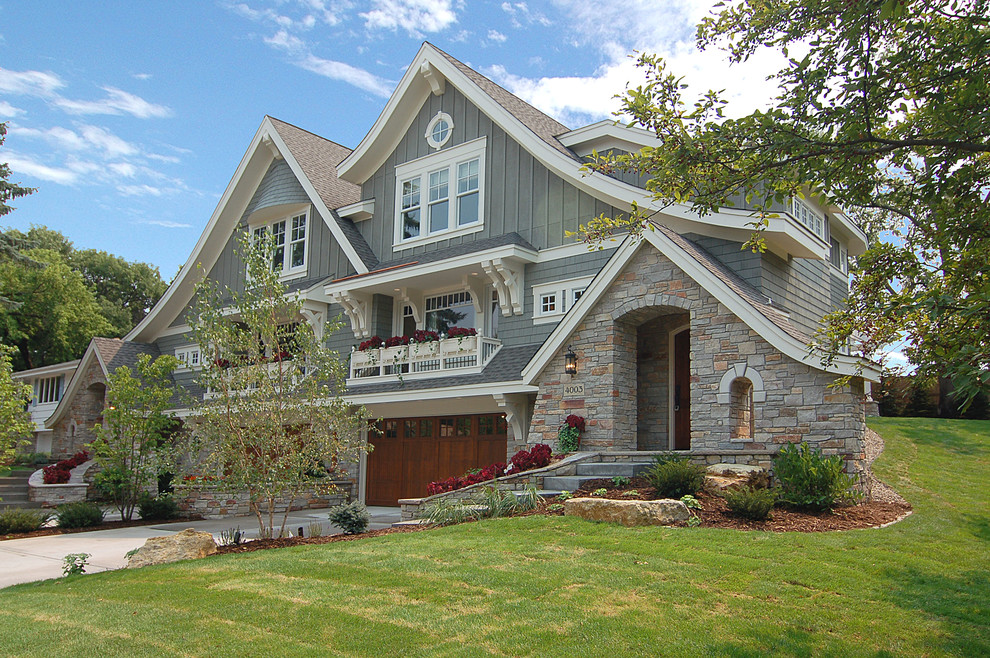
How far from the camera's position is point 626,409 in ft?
45.0

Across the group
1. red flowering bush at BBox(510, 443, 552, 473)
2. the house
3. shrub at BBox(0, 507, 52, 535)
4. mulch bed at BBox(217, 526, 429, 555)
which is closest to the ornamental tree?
mulch bed at BBox(217, 526, 429, 555)

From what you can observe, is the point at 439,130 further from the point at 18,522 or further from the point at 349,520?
the point at 18,522

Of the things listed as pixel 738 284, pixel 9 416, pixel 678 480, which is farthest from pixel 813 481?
pixel 9 416

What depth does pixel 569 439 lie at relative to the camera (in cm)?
1350

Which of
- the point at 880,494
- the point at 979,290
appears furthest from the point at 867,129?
the point at 880,494

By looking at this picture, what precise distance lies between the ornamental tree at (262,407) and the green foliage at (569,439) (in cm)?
390

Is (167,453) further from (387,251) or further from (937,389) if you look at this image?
(937,389)

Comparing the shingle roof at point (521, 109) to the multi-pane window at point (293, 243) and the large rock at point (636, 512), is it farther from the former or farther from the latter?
the large rock at point (636, 512)

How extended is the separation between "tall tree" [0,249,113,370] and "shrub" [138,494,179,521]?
26223 millimetres

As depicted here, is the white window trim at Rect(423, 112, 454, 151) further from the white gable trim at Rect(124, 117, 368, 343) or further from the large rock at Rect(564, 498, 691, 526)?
the large rock at Rect(564, 498, 691, 526)

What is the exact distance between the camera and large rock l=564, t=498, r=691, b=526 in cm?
938

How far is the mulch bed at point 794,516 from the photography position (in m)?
9.26

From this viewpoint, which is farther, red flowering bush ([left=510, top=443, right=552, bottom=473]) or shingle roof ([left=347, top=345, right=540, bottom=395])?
shingle roof ([left=347, top=345, right=540, bottom=395])

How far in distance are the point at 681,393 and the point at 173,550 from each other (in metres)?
9.48
